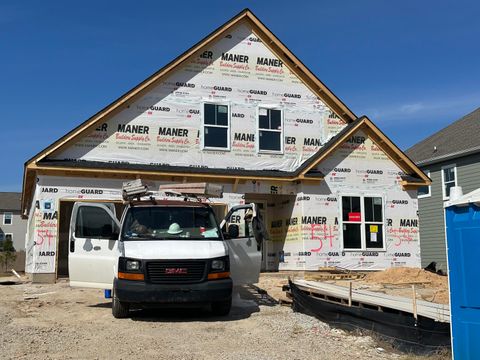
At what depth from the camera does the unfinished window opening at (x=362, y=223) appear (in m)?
18.4

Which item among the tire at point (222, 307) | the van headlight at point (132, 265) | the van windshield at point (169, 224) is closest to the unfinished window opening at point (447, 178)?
the van windshield at point (169, 224)

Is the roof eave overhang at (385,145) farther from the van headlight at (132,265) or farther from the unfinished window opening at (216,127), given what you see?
the van headlight at (132,265)

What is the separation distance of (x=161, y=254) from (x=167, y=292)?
2.17 ft

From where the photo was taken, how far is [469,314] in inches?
233

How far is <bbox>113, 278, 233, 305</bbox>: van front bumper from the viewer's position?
917 cm

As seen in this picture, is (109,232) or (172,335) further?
(109,232)

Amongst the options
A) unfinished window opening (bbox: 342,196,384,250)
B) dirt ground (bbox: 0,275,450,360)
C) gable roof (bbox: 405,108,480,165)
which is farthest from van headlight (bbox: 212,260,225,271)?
gable roof (bbox: 405,108,480,165)

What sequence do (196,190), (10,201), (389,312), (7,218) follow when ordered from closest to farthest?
(389,312)
(196,190)
(7,218)
(10,201)

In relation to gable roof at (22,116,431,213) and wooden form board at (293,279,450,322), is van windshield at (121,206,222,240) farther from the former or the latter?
Answer: gable roof at (22,116,431,213)

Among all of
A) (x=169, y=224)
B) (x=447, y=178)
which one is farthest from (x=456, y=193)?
(x=447, y=178)

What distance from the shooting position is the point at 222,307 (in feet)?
32.7

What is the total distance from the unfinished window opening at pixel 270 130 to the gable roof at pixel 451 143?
948 cm

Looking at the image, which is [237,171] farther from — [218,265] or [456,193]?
[456,193]

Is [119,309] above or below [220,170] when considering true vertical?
below
